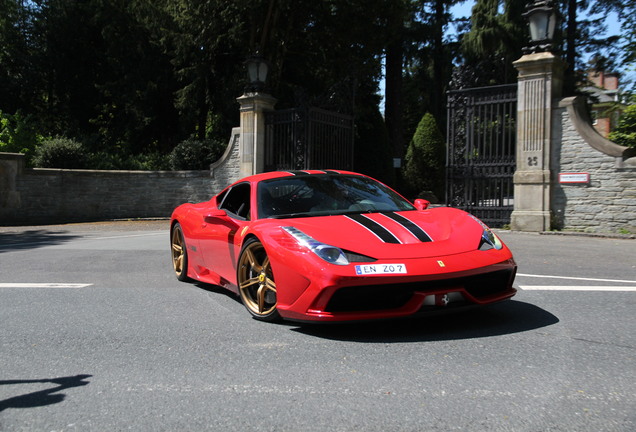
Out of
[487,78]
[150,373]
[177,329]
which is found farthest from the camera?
[487,78]

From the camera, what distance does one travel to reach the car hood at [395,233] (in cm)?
400

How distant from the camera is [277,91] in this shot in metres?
22.5

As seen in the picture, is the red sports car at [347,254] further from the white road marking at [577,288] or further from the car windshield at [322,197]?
the white road marking at [577,288]

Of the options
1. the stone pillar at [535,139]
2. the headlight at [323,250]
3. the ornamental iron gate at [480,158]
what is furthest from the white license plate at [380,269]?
the ornamental iron gate at [480,158]

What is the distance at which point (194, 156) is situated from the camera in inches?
795

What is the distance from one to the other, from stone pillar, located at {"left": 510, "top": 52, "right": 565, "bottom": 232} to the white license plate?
30.9ft

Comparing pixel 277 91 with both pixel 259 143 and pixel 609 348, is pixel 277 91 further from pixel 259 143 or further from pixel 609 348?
pixel 609 348

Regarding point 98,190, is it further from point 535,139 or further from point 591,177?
point 591,177

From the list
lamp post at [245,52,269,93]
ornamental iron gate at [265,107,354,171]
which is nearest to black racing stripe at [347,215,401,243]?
ornamental iron gate at [265,107,354,171]

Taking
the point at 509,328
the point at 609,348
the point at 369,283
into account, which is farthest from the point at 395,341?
the point at 609,348

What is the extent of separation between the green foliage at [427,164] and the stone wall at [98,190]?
41.2 feet

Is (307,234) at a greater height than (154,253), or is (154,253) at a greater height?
(307,234)

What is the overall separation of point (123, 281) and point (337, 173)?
2.88 m

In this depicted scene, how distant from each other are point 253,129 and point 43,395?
1487 centimetres
